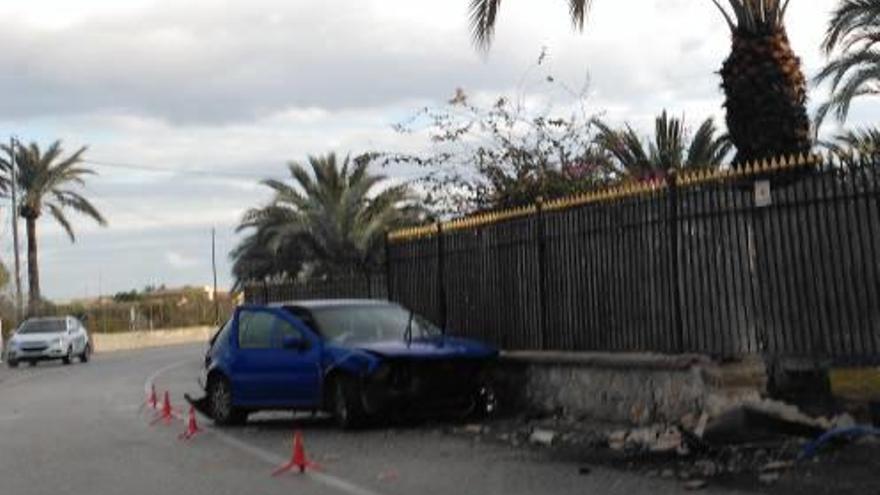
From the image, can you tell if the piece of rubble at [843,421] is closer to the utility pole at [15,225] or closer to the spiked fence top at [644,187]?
the spiked fence top at [644,187]

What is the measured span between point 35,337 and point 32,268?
1770 cm

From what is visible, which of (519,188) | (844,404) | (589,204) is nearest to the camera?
(844,404)

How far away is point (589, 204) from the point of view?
13.8m

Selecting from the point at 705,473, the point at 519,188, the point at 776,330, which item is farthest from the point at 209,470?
the point at 519,188

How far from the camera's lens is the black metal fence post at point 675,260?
12.5m

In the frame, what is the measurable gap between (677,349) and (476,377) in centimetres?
248

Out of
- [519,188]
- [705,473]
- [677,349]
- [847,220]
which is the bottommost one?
[705,473]

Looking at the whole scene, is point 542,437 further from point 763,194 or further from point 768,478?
point 768,478

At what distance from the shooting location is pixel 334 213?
38656 mm

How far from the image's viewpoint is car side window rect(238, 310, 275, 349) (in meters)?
15.1

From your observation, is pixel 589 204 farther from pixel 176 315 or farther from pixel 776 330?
pixel 176 315

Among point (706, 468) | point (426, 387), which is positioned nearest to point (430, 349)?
point (426, 387)

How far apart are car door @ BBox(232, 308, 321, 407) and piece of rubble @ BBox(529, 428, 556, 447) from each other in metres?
2.78

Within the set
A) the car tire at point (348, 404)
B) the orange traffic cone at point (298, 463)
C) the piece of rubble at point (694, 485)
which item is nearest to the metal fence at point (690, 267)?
the piece of rubble at point (694, 485)
